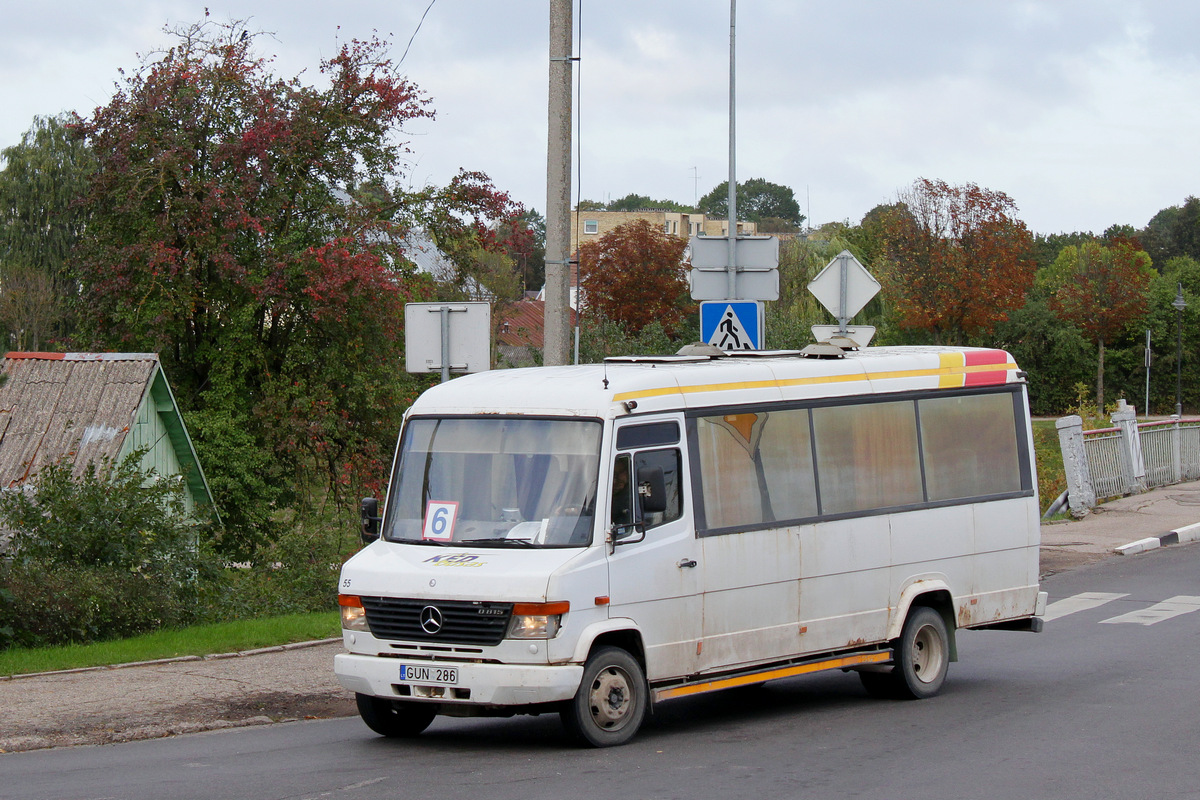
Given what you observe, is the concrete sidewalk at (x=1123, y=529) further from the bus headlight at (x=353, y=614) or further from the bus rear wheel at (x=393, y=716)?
the bus headlight at (x=353, y=614)

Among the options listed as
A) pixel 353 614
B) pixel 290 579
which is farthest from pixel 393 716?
pixel 290 579

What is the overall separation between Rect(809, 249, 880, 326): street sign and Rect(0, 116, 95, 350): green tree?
57053 mm

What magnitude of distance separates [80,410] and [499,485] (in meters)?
14.4

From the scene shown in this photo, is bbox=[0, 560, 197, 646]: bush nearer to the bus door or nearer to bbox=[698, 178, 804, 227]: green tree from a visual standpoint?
the bus door

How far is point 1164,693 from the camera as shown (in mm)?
10953

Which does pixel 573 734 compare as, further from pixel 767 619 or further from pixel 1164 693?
pixel 1164 693

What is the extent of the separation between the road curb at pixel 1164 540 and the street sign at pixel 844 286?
27.0 ft

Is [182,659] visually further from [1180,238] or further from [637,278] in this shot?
[1180,238]

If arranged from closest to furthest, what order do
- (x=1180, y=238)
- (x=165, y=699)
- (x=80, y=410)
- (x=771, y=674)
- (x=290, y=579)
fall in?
(x=771, y=674) → (x=165, y=699) → (x=290, y=579) → (x=80, y=410) → (x=1180, y=238)

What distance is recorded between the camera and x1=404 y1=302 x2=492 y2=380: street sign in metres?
13.1

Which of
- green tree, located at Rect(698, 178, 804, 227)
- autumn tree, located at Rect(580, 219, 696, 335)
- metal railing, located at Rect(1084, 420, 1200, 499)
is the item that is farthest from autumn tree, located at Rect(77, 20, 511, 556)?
green tree, located at Rect(698, 178, 804, 227)

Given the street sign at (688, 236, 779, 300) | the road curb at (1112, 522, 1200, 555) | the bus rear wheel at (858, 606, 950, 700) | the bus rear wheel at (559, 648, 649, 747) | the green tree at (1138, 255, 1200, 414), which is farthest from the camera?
Result: the green tree at (1138, 255, 1200, 414)

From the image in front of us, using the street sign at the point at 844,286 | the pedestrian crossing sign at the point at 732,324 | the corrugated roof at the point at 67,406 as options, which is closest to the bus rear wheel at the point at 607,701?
the pedestrian crossing sign at the point at 732,324

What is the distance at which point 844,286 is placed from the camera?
1547 cm
